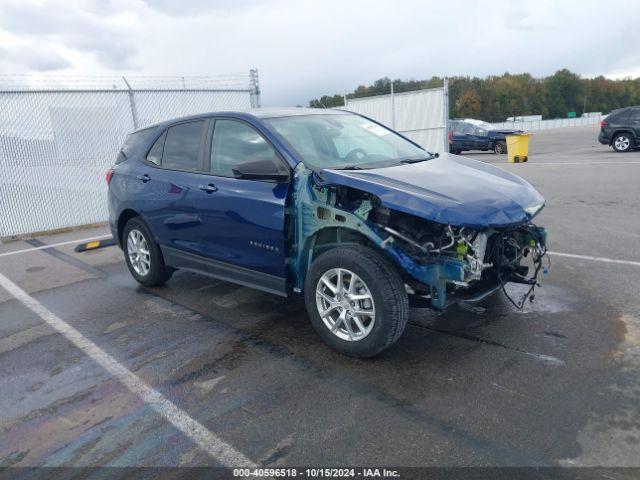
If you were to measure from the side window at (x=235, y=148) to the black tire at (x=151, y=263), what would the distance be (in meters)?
1.32

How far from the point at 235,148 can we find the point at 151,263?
178cm

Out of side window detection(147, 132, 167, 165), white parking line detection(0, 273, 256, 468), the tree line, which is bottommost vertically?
white parking line detection(0, 273, 256, 468)

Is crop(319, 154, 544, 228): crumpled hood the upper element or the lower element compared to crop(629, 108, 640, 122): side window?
lower

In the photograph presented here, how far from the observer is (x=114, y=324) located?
15.3ft

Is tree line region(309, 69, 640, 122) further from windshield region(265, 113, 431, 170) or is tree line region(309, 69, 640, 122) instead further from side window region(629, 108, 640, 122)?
windshield region(265, 113, 431, 170)

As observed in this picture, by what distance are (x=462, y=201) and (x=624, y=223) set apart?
5.11m

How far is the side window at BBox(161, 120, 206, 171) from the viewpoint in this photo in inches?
186

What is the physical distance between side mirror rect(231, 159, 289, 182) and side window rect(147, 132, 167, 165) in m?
1.65

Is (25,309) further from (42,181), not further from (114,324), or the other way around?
(42,181)

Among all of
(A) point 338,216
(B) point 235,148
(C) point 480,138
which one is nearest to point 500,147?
(C) point 480,138

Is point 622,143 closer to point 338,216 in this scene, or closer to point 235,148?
point 235,148

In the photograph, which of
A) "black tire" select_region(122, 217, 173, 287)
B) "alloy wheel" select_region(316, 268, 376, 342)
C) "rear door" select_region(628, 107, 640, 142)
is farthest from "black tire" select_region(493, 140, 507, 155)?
"alloy wheel" select_region(316, 268, 376, 342)

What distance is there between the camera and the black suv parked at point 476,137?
21.3 m

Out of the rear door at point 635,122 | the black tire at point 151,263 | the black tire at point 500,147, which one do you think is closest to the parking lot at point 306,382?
the black tire at point 151,263
